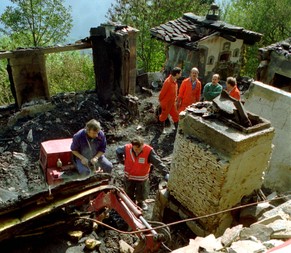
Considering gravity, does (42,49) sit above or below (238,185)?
above

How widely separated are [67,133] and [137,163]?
3676 millimetres

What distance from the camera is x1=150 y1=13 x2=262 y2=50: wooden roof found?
1369 centimetres

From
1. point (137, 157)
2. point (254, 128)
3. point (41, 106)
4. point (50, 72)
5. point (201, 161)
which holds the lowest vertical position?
point (50, 72)

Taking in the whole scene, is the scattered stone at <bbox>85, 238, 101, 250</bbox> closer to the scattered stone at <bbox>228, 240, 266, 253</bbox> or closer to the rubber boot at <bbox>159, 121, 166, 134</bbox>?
the scattered stone at <bbox>228, 240, 266, 253</bbox>

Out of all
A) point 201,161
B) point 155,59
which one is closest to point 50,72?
point 155,59

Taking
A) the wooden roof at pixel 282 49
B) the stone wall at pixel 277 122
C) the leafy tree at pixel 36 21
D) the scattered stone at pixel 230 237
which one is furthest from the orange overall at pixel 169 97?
the leafy tree at pixel 36 21

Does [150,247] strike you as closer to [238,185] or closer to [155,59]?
[238,185]

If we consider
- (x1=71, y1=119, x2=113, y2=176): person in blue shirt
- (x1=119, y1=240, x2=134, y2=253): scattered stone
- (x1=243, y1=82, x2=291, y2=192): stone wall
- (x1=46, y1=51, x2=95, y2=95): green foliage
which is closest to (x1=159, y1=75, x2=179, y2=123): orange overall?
(x1=243, y1=82, x2=291, y2=192): stone wall

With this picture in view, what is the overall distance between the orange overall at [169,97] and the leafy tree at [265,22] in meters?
15.8

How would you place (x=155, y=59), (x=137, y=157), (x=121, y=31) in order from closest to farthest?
(x=137, y=157) < (x=121, y=31) < (x=155, y=59)

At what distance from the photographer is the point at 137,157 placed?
5836mm

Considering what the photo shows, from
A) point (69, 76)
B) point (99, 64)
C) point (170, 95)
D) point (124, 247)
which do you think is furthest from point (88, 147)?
point (69, 76)

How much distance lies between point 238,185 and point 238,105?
1.16 metres

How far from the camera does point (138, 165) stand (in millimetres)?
5961
